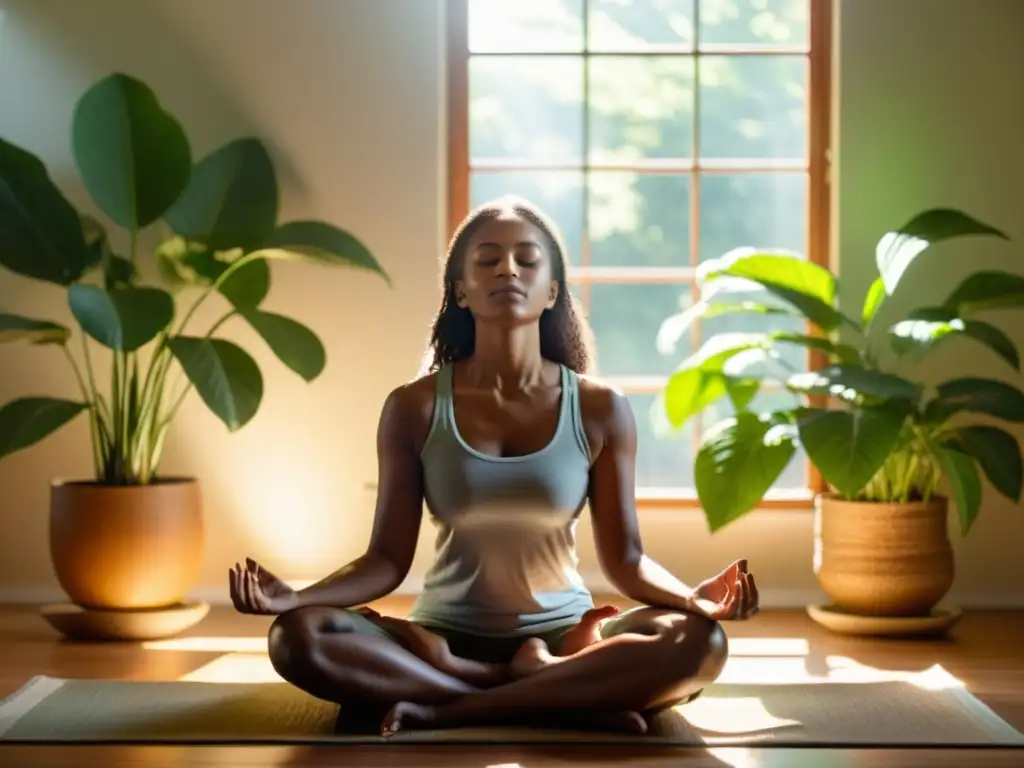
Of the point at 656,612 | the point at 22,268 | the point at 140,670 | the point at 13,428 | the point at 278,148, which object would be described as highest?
the point at 278,148

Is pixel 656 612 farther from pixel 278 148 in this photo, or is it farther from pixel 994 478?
pixel 278 148

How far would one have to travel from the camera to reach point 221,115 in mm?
4473

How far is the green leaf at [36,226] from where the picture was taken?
3824 mm

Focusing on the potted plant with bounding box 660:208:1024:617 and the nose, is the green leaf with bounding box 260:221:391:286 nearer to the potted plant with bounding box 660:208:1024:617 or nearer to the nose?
the potted plant with bounding box 660:208:1024:617

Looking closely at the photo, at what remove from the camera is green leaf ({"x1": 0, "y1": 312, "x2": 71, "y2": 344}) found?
12.5 feet

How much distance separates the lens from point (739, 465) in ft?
12.4

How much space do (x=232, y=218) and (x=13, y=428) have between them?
78 cm

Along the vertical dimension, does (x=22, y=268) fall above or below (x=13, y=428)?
above

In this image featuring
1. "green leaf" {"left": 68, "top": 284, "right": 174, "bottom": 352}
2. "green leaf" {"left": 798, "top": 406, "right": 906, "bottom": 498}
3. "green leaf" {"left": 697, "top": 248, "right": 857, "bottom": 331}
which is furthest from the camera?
"green leaf" {"left": 697, "top": 248, "right": 857, "bottom": 331}

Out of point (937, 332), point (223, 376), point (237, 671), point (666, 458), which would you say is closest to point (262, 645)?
point (237, 671)

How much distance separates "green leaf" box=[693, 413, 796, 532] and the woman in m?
0.83

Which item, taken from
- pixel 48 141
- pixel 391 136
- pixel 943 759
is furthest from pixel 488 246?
pixel 48 141

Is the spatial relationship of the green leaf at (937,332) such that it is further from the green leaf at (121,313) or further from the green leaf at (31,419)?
the green leaf at (31,419)

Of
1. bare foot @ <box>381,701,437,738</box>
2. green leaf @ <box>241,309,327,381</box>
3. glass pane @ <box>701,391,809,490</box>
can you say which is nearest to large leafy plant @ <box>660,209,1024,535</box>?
glass pane @ <box>701,391,809,490</box>
